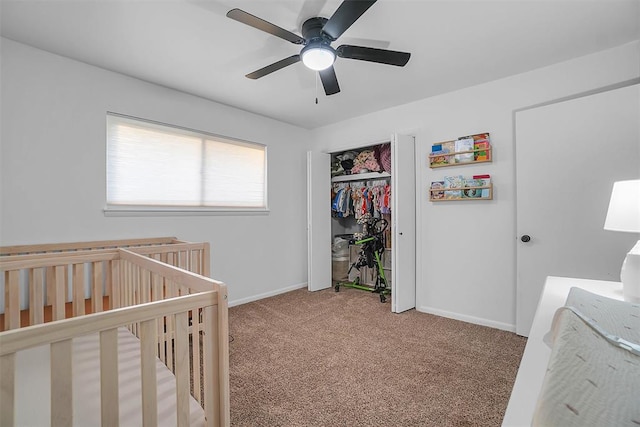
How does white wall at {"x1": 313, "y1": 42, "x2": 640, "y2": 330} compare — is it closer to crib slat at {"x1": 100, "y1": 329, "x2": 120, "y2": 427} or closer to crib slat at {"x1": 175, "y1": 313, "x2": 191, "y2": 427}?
crib slat at {"x1": 175, "y1": 313, "x2": 191, "y2": 427}

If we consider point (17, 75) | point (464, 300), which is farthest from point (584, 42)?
point (17, 75)

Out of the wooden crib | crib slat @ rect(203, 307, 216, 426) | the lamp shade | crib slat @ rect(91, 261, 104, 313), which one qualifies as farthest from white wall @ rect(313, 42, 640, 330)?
crib slat @ rect(91, 261, 104, 313)

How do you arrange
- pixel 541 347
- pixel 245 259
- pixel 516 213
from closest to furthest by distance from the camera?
1. pixel 541 347
2. pixel 516 213
3. pixel 245 259

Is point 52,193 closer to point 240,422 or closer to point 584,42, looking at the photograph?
point 240,422

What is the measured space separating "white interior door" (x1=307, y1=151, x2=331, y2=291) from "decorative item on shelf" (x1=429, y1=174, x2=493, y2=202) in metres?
1.48

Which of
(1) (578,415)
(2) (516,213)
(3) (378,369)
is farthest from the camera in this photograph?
(2) (516,213)

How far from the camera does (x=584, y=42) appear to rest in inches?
78.0

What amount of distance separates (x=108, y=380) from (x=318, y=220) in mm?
3128

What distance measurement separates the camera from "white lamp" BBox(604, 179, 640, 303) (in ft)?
3.93

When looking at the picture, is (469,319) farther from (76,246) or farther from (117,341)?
(76,246)

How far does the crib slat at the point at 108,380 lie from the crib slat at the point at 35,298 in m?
1.21

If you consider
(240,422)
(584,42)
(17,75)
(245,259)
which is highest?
(584,42)

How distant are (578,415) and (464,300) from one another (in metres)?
2.57

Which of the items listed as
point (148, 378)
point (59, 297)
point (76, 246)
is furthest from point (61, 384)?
point (76, 246)
